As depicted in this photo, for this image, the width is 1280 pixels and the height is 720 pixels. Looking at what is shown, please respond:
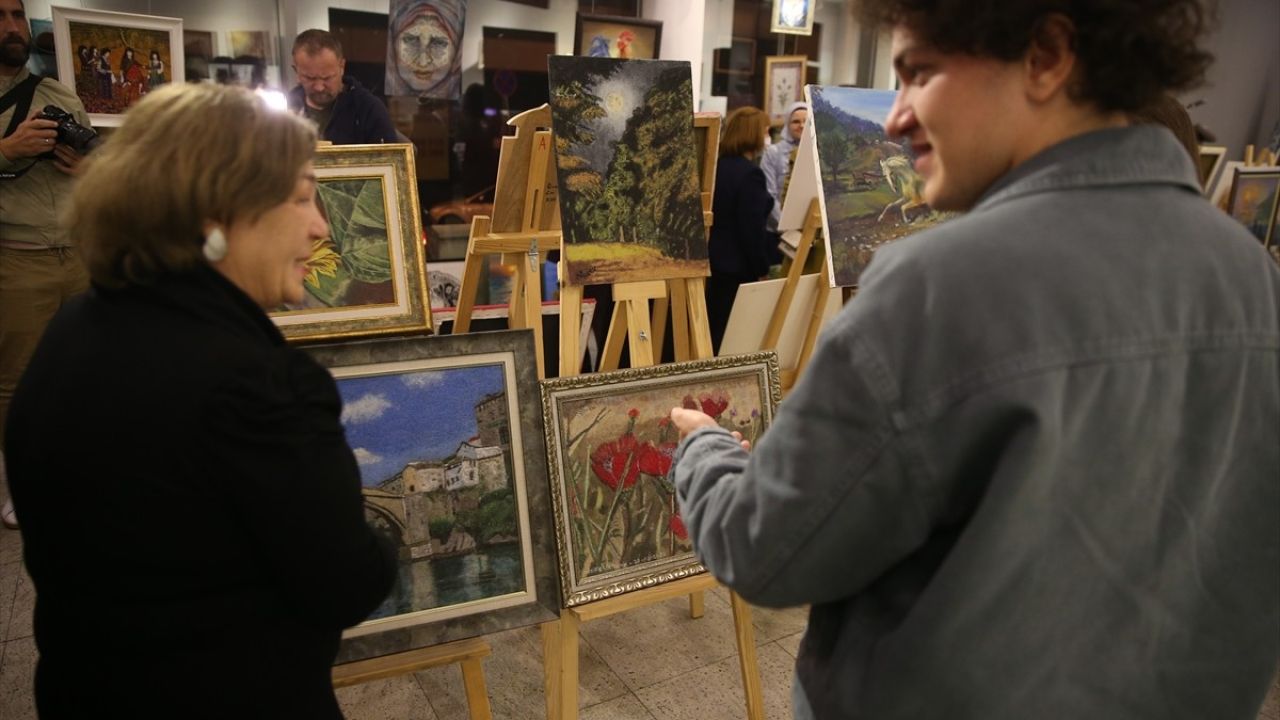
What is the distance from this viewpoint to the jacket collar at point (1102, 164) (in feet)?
2.50

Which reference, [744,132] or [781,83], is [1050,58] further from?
[781,83]

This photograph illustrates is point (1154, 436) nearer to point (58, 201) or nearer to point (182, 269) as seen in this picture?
point (182, 269)

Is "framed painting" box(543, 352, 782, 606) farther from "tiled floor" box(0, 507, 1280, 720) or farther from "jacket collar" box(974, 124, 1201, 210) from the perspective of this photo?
"jacket collar" box(974, 124, 1201, 210)

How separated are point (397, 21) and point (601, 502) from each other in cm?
323

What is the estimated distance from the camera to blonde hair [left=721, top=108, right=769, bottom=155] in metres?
3.63

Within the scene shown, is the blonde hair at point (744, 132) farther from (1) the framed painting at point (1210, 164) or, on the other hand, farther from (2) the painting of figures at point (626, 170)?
(1) the framed painting at point (1210, 164)

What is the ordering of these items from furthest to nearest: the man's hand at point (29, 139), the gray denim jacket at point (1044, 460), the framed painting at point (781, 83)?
the framed painting at point (781, 83), the man's hand at point (29, 139), the gray denim jacket at point (1044, 460)

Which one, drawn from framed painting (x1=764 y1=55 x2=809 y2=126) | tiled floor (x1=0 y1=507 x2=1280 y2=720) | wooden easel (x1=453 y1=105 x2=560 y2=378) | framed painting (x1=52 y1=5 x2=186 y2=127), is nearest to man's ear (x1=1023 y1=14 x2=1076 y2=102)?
wooden easel (x1=453 y1=105 x2=560 y2=378)

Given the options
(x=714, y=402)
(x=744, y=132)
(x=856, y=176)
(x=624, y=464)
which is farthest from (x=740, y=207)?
(x=624, y=464)

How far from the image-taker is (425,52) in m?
4.30

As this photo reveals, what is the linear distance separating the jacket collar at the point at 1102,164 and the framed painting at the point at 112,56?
122 inches

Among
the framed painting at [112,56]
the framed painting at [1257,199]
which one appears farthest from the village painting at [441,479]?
the framed painting at [1257,199]

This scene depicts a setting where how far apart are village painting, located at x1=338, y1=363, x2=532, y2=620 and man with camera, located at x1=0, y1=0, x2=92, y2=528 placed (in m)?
1.77

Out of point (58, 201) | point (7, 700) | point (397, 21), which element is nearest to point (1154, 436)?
point (7, 700)
